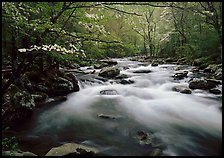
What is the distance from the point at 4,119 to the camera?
6.05m

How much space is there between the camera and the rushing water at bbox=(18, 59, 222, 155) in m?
5.60

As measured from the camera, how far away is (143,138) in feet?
19.0

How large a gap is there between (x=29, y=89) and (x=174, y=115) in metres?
5.79

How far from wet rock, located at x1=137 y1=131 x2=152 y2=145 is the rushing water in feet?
0.39

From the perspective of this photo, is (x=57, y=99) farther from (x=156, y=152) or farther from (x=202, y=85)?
(x=202, y=85)

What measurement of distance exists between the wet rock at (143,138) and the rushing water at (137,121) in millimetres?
119

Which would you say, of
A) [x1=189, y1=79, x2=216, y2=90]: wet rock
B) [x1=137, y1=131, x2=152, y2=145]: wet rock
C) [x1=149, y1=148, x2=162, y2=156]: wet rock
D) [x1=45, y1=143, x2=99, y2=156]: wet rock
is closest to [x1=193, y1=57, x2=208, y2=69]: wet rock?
[x1=189, y1=79, x2=216, y2=90]: wet rock

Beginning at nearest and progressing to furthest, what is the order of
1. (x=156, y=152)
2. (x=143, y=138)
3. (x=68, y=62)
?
(x=156, y=152), (x=143, y=138), (x=68, y=62)

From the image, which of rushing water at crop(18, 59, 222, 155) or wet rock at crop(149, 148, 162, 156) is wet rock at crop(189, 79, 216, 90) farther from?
wet rock at crop(149, 148, 162, 156)

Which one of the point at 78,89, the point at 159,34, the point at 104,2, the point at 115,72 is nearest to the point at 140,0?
the point at 104,2

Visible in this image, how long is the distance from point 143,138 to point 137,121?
1.54 metres

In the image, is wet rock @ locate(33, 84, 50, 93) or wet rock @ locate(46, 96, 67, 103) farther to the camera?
wet rock @ locate(33, 84, 50, 93)

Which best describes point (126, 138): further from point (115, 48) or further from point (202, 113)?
point (202, 113)

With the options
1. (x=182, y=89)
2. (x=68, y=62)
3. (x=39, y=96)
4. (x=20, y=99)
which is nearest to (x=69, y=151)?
(x=20, y=99)
